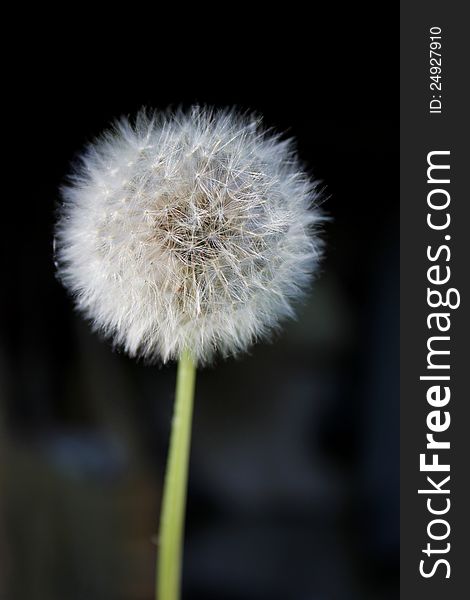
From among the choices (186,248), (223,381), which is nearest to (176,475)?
(186,248)

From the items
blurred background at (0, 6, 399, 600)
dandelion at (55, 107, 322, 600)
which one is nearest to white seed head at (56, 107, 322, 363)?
dandelion at (55, 107, 322, 600)

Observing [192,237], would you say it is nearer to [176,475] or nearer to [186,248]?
[186,248]

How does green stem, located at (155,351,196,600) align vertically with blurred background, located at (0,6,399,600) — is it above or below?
below

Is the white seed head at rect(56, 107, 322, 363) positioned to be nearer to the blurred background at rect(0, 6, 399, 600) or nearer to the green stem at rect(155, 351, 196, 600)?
the green stem at rect(155, 351, 196, 600)

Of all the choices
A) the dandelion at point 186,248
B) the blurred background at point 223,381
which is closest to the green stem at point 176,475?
the dandelion at point 186,248

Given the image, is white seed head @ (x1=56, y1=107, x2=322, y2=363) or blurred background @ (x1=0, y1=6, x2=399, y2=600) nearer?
white seed head @ (x1=56, y1=107, x2=322, y2=363)

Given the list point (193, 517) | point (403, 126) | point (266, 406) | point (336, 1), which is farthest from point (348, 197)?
point (193, 517)

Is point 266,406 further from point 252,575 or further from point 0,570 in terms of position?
point 0,570
